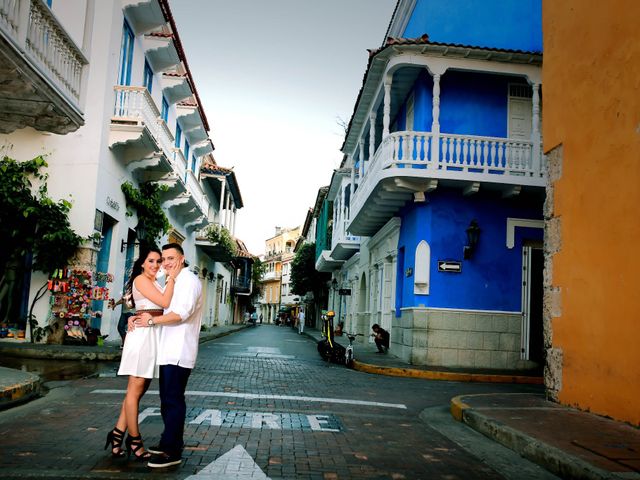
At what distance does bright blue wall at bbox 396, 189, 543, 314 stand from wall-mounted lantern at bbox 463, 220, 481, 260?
182mm

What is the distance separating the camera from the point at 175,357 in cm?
452

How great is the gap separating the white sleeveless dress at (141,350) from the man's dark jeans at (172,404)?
0.16 metres

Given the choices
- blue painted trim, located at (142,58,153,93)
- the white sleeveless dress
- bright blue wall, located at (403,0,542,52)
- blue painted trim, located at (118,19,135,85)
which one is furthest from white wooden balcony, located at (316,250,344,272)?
the white sleeveless dress

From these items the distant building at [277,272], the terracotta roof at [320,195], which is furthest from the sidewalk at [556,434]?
the distant building at [277,272]

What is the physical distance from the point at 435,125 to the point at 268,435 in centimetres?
1001

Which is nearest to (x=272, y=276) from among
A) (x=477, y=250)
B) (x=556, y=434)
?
(x=477, y=250)

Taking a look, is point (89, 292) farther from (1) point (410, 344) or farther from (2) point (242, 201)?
(2) point (242, 201)

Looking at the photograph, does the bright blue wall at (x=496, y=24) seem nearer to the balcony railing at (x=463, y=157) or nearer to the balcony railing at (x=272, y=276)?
the balcony railing at (x=463, y=157)

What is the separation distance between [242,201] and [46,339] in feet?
92.6

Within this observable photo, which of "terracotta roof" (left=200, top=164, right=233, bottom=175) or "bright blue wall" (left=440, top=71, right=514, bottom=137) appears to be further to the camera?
"terracotta roof" (left=200, top=164, right=233, bottom=175)

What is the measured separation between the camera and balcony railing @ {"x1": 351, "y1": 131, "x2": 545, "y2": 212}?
14070 millimetres

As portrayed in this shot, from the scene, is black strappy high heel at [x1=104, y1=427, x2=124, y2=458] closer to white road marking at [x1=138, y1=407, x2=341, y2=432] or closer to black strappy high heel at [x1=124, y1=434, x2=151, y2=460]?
black strappy high heel at [x1=124, y1=434, x2=151, y2=460]

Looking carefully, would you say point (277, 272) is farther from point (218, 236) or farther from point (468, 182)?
point (468, 182)

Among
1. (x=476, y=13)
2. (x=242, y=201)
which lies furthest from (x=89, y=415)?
(x=242, y=201)
